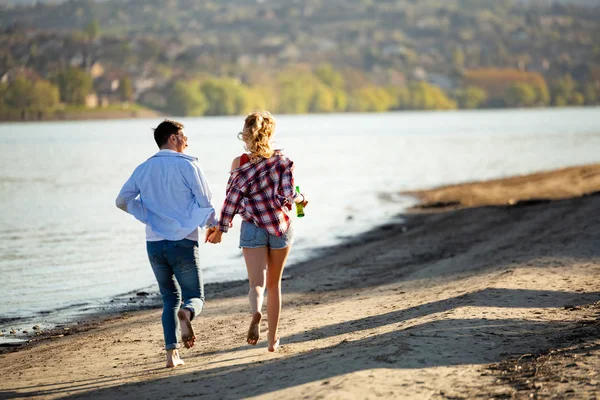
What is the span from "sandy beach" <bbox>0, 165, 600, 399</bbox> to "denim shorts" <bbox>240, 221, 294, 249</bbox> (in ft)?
3.02

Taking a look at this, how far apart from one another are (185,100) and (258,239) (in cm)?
17120

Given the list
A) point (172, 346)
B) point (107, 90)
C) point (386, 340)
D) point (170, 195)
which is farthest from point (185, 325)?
point (107, 90)

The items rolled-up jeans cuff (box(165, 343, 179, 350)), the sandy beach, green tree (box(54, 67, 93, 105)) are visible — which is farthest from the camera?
green tree (box(54, 67, 93, 105))

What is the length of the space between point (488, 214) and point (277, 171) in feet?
48.2

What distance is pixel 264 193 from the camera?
282 inches

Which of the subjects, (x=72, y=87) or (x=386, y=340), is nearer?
(x=386, y=340)

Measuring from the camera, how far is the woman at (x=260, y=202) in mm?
7090

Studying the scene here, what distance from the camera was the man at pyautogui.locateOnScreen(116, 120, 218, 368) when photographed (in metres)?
7.08

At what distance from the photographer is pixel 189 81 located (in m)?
190

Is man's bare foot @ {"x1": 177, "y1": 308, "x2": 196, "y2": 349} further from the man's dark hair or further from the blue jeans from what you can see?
the man's dark hair

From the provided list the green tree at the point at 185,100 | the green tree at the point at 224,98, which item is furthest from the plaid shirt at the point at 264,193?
the green tree at the point at 224,98

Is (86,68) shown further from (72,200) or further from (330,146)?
(72,200)

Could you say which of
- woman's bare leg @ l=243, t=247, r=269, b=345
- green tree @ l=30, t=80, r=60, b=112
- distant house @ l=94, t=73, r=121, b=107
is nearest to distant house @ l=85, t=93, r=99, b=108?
distant house @ l=94, t=73, r=121, b=107

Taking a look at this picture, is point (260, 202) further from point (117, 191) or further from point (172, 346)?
point (117, 191)
